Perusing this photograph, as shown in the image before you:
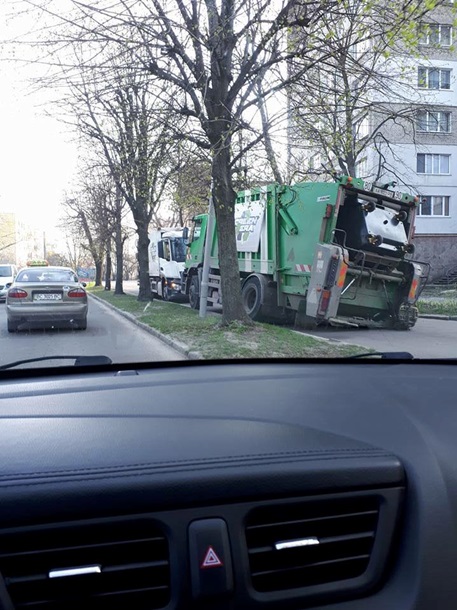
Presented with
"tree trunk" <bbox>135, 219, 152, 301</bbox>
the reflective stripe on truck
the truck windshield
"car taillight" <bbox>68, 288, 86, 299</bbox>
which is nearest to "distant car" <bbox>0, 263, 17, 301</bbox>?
"tree trunk" <bbox>135, 219, 152, 301</bbox>

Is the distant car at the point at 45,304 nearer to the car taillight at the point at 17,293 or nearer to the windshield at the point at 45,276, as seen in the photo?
the car taillight at the point at 17,293

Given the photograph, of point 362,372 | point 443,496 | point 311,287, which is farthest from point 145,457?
point 311,287

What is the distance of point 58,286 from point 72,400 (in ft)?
30.6

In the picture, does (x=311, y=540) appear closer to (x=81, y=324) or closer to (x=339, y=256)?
(x=81, y=324)

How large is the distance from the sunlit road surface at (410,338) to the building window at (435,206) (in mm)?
21892

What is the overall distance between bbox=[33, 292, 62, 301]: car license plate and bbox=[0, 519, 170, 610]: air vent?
10.2 meters

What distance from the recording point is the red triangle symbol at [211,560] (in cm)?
195

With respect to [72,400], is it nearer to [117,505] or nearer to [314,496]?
[117,505]

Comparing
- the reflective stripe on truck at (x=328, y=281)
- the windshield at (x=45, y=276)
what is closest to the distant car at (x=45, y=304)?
the windshield at (x=45, y=276)

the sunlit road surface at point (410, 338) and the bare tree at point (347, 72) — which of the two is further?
the bare tree at point (347, 72)

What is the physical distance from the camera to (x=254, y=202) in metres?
15.6

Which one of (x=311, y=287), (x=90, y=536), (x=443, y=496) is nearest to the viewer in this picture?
(x=90, y=536)

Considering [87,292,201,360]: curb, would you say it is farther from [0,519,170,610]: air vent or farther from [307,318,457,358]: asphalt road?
[0,519,170,610]: air vent

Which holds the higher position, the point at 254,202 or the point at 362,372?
the point at 254,202
